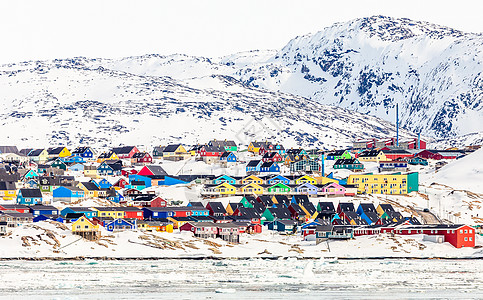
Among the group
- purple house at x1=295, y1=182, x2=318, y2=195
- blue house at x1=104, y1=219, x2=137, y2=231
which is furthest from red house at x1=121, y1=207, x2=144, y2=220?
purple house at x1=295, y1=182, x2=318, y2=195

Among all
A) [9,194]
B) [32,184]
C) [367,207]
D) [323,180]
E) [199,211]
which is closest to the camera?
[199,211]

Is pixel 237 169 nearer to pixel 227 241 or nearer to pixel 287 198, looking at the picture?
pixel 287 198

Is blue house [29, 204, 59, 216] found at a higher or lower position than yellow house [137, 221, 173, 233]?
higher

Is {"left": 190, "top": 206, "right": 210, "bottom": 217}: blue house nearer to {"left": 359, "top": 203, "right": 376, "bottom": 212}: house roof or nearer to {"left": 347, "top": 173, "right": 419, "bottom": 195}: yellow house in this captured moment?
{"left": 359, "top": 203, "right": 376, "bottom": 212}: house roof

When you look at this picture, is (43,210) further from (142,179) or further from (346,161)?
(346,161)

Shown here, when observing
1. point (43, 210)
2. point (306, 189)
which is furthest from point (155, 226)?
point (306, 189)

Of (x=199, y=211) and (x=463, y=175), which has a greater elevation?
(x=463, y=175)

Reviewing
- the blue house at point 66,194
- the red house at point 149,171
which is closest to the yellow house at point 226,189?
the blue house at point 66,194
